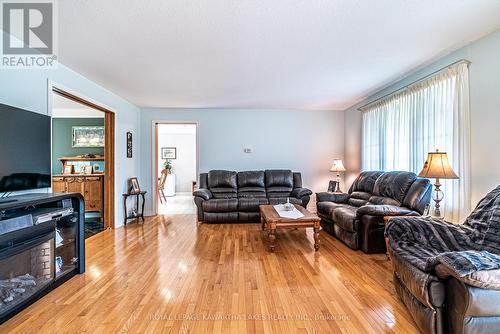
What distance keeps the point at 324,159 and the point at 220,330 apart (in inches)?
191

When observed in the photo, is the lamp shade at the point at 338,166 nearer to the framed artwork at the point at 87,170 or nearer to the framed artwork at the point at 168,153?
the framed artwork at the point at 87,170

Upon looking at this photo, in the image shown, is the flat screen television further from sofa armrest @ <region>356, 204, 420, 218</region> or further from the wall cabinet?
sofa armrest @ <region>356, 204, 420, 218</region>

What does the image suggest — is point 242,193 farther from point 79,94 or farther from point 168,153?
point 168,153

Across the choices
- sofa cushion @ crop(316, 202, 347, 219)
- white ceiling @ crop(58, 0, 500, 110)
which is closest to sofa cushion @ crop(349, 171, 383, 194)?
sofa cushion @ crop(316, 202, 347, 219)

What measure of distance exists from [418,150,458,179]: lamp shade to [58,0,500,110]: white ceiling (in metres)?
1.21

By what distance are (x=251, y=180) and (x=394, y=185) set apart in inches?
108

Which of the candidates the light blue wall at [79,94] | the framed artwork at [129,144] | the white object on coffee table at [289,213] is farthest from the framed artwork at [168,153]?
the white object on coffee table at [289,213]

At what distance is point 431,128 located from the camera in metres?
3.17

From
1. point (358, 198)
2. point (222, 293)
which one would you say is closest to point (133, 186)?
point (222, 293)

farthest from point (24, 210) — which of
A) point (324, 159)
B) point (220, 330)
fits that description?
point (324, 159)

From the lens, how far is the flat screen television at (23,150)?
2.11m

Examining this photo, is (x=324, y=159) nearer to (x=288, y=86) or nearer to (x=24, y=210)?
(x=288, y=86)

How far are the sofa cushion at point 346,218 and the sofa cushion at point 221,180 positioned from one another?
7.65 ft

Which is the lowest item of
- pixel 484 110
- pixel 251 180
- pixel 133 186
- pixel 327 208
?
pixel 327 208
